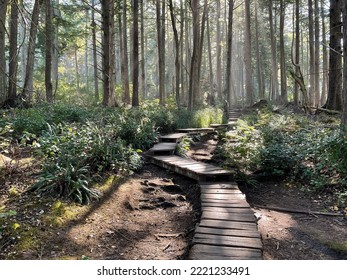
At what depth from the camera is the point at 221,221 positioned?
4137 millimetres

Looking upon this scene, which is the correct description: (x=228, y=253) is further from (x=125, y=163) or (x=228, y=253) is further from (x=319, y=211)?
(x=125, y=163)

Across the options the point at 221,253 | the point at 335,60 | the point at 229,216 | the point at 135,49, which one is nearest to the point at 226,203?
the point at 229,216

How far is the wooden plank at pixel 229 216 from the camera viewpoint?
418 cm

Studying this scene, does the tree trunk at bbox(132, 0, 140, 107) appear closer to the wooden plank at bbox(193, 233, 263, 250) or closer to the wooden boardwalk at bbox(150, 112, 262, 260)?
the wooden boardwalk at bbox(150, 112, 262, 260)

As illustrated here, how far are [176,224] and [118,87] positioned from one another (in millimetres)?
20760

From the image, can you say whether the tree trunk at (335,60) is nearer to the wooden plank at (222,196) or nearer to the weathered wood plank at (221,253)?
the wooden plank at (222,196)

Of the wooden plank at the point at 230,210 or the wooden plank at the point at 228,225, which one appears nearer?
the wooden plank at the point at 228,225

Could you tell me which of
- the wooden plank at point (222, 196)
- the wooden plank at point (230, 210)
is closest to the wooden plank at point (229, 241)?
the wooden plank at point (230, 210)

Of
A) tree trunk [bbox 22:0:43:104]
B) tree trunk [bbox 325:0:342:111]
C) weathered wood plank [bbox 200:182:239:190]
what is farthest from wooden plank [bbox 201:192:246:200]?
tree trunk [bbox 325:0:342:111]

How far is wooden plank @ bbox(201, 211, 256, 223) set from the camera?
4180 millimetres

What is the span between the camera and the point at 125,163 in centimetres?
624

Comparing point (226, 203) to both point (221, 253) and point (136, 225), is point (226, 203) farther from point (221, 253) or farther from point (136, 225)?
point (221, 253)

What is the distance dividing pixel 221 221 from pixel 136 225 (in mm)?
1250

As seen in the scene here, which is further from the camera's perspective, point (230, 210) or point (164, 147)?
point (164, 147)
